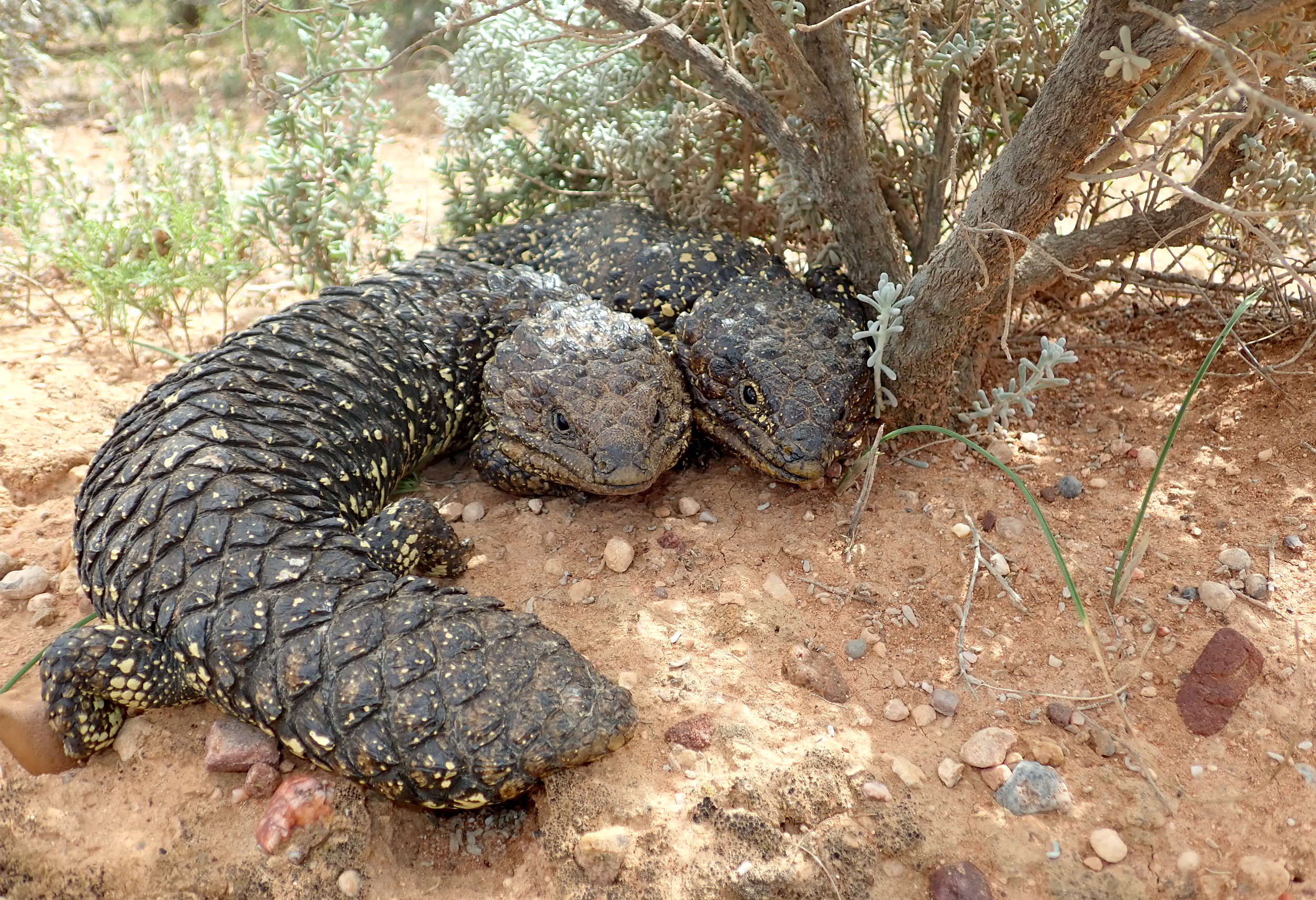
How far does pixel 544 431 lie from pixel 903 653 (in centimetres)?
162

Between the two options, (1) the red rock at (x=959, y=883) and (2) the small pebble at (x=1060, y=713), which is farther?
(2) the small pebble at (x=1060, y=713)

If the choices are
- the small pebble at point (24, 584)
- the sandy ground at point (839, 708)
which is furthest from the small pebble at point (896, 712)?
the small pebble at point (24, 584)

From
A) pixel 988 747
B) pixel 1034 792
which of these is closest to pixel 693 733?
pixel 988 747

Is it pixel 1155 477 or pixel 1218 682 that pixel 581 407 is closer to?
pixel 1155 477

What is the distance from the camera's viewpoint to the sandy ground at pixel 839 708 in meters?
2.49

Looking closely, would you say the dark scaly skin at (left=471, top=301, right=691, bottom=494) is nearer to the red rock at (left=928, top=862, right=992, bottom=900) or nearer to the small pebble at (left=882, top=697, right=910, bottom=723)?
the small pebble at (left=882, top=697, right=910, bottom=723)

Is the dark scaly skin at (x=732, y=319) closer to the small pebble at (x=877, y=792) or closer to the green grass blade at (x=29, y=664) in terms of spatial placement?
the small pebble at (x=877, y=792)

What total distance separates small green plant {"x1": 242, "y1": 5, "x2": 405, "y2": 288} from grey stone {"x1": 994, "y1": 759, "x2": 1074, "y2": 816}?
4.06 m

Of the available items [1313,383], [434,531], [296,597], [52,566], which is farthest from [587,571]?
[1313,383]

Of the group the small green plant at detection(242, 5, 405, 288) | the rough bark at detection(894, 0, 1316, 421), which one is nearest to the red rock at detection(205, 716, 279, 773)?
the rough bark at detection(894, 0, 1316, 421)

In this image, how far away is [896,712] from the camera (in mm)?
2797

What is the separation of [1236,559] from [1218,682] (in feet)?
1.75

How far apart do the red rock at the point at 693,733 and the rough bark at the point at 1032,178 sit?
1611mm

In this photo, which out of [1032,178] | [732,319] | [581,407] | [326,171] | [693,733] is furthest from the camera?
[326,171]
